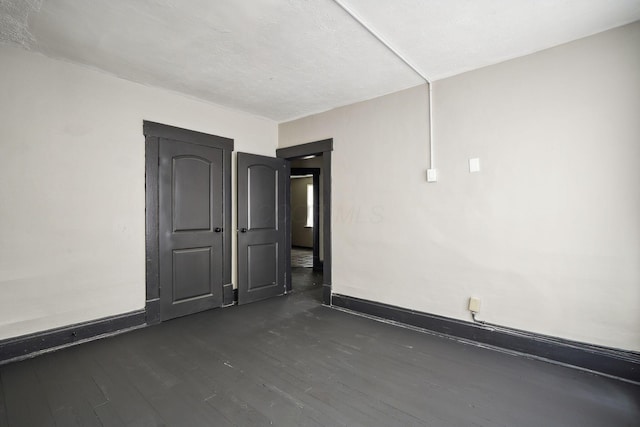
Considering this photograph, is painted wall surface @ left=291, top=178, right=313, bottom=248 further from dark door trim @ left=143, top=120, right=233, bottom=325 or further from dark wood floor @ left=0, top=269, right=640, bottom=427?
dark wood floor @ left=0, top=269, right=640, bottom=427

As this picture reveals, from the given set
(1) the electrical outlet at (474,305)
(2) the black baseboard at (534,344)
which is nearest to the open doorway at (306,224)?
(2) the black baseboard at (534,344)

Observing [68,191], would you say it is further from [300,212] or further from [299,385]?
[300,212]

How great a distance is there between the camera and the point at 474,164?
2.73 metres

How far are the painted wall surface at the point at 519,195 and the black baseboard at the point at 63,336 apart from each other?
8.06 feet

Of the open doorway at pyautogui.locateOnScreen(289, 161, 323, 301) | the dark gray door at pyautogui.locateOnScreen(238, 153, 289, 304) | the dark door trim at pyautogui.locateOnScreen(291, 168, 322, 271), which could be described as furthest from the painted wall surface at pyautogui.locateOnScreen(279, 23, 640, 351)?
the dark door trim at pyautogui.locateOnScreen(291, 168, 322, 271)

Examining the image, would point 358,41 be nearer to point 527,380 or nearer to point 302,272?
point 527,380

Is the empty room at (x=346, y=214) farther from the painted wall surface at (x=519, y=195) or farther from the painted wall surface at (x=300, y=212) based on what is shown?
the painted wall surface at (x=300, y=212)

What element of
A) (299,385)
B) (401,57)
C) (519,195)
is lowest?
(299,385)

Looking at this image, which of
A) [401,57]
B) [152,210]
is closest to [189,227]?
[152,210]

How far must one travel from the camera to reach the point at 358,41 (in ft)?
7.55

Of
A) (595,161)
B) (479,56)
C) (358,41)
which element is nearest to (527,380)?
(595,161)

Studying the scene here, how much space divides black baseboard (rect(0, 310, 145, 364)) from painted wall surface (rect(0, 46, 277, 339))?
0.06 meters

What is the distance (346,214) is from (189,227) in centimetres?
183

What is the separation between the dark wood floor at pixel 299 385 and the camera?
170cm
